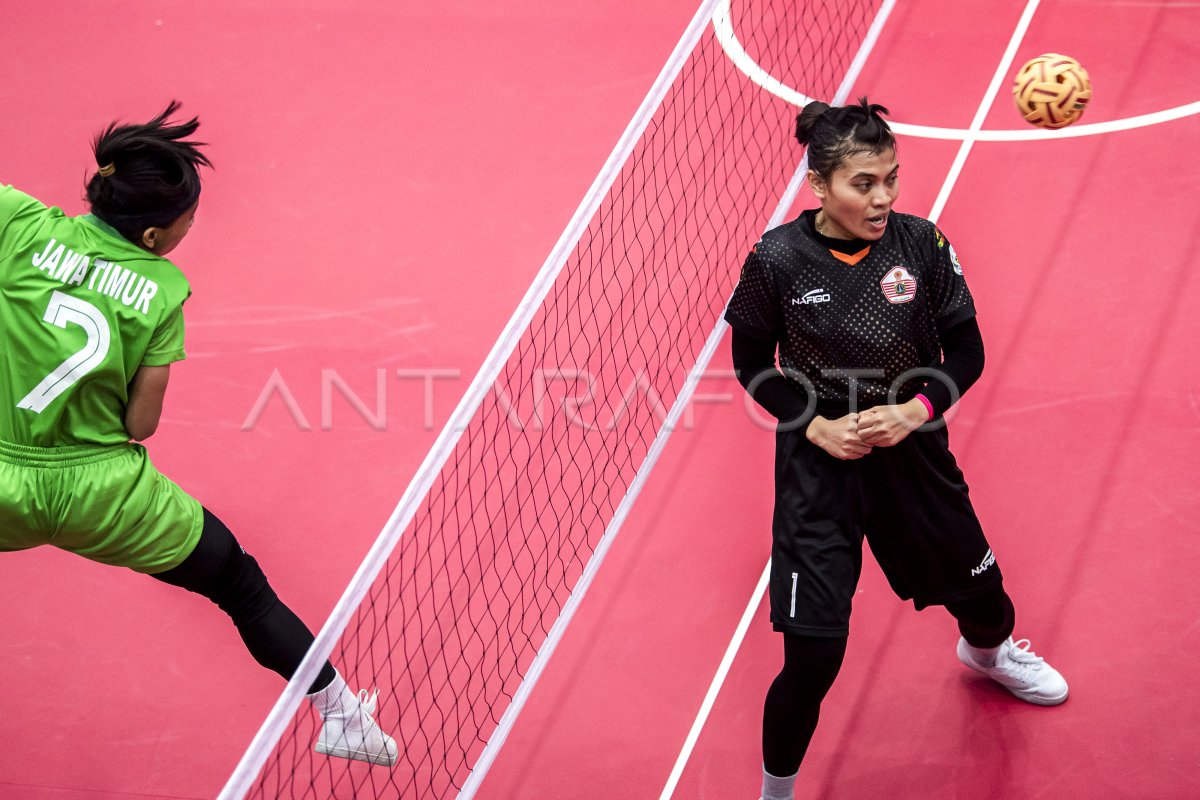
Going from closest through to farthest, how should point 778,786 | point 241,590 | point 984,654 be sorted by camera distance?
point 778,786, point 241,590, point 984,654

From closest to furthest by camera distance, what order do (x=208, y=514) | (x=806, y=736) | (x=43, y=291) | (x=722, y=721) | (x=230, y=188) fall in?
(x=43, y=291) → (x=806, y=736) → (x=208, y=514) → (x=722, y=721) → (x=230, y=188)

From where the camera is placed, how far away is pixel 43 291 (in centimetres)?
327

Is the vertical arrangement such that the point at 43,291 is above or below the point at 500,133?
below

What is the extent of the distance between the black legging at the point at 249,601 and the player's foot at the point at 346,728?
85 mm

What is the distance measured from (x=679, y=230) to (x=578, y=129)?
1.01 metres

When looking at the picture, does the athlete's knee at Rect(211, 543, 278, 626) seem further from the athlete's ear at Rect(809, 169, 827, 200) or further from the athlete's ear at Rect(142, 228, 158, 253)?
the athlete's ear at Rect(809, 169, 827, 200)

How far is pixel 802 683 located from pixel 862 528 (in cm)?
45

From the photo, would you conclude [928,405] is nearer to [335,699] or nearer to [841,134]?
[841,134]

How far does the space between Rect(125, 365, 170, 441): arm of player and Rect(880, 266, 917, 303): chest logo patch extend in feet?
6.30

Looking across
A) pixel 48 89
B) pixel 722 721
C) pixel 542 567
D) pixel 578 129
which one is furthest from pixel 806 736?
pixel 48 89

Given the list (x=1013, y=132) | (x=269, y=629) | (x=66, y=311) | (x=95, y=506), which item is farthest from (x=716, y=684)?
(x=1013, y=132)

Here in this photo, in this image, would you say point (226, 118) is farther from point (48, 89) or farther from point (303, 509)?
point (303, 509)

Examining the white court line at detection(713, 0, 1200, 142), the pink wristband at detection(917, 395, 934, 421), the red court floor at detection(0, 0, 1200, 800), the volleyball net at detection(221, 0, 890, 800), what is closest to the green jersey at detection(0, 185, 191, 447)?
the volleyball net at detection(221, 0, 890, 800)

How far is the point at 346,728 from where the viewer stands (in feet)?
12.7
